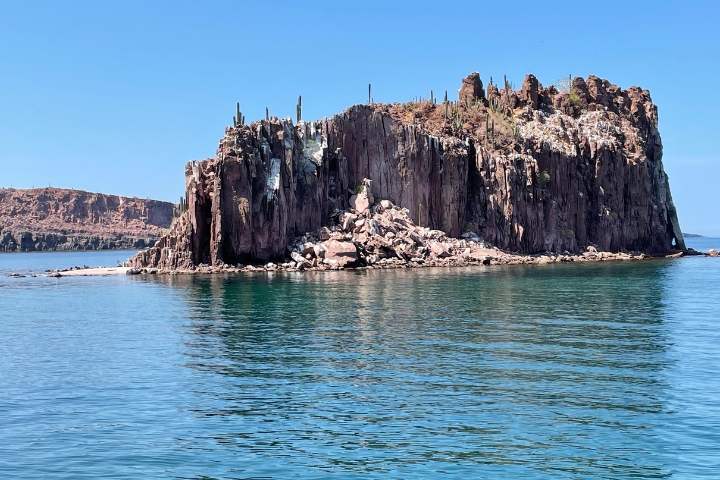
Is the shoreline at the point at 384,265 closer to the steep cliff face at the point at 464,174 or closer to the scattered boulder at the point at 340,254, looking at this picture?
the scattered boulder at the point at 340,254

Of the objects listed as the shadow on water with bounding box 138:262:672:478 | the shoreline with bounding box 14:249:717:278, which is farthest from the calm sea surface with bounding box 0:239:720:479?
the shoreline with bounding box 14:249:717:278

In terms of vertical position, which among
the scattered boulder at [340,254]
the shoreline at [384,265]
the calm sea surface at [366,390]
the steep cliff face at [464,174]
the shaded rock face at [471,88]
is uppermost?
the shaded rock face at [471,88]

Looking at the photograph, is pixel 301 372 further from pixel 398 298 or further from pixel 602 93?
pixel 602 93

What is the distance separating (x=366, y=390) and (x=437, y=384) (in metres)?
2.67

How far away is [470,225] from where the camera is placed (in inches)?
4555

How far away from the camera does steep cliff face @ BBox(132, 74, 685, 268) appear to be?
91938mm

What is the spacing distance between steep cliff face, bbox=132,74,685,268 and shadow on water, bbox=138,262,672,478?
37072mm

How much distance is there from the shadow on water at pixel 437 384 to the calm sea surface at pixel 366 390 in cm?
9

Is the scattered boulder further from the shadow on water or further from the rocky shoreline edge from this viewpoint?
the shadow on water

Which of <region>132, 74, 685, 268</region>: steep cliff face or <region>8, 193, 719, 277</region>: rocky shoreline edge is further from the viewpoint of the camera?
<region>8, 193, 719, 277</region>: rocky shoreline edge

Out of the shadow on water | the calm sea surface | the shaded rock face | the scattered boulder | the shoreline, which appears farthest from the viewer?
the shaded rock face

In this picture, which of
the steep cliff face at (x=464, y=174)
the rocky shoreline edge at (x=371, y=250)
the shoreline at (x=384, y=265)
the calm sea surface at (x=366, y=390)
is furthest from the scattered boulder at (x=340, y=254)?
the calm sea surface at (x=366, y=390)

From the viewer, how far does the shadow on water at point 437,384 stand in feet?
63.1

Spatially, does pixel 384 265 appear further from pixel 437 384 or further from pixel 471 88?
pixel 437 384
